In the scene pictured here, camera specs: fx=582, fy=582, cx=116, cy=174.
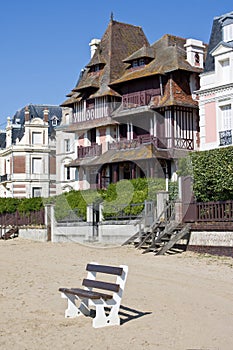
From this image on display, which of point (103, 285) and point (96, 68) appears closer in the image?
point (103, 285)

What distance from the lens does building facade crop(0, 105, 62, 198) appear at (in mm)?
59844

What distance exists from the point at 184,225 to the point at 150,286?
25.3ft

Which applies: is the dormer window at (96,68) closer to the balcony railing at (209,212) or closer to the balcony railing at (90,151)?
the balcony railing at (90,151)

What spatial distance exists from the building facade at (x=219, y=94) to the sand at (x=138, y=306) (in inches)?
396

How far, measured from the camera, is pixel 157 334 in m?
9.55

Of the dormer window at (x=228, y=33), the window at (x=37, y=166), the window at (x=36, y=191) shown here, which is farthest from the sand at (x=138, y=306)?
the window at (x=37, y=166)

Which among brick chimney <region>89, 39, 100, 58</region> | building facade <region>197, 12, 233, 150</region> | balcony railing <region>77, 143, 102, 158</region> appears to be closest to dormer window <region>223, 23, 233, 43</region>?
building facade <region>197, 12, 233, 150</region>

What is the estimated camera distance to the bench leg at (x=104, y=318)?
33.0ft

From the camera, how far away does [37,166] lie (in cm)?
6059

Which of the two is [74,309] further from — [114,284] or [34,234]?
[34,234]

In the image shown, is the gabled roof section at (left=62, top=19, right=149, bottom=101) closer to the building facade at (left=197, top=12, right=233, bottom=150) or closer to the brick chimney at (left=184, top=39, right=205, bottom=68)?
the brick chimney at (left=184, top=39, right=205, bottom=68)

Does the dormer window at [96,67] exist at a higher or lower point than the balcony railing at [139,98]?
higher

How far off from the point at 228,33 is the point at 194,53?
6998 mm

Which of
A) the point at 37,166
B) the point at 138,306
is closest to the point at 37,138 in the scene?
the point at 37,166
